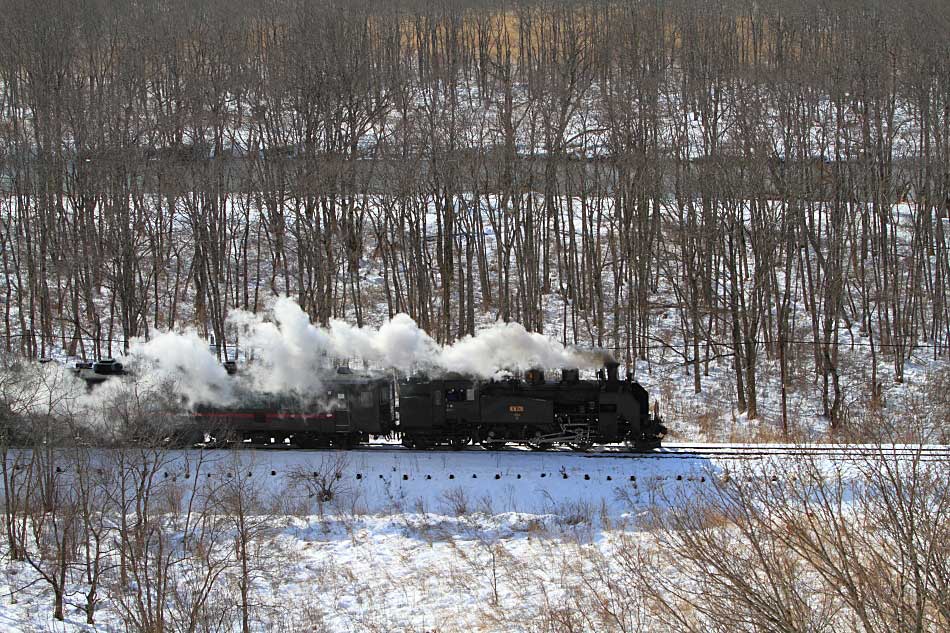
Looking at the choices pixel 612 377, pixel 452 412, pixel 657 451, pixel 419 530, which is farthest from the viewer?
pixel 657 451

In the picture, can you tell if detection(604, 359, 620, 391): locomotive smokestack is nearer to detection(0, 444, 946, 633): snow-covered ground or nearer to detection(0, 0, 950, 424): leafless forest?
detection(0, 444, 946, 633): snow-covered ground

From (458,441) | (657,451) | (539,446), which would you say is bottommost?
(657,451)

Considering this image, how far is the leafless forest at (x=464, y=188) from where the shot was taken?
34781mm

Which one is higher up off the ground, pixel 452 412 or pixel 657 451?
→ pixel 452 412

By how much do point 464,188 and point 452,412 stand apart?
16.2 m

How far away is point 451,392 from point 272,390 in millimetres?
4845

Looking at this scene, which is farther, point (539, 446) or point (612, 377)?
point (539, 446)

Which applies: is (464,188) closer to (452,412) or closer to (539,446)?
(452,412)

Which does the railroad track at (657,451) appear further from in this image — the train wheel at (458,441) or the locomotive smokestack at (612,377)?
the locomotive smokestack at (612,377)

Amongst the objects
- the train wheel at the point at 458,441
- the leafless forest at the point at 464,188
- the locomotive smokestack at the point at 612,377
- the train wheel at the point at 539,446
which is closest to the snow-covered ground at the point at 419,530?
the train wheel at the point at 539,446

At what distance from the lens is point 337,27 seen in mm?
40781

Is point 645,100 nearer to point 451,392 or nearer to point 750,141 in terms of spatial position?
point 750,141

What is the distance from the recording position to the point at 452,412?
23312 millimetres

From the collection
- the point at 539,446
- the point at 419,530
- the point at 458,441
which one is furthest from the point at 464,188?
the point at 419,530
